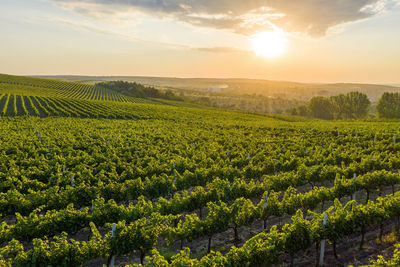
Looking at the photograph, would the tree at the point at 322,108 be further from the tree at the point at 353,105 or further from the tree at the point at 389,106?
the tree at the point at 389,106

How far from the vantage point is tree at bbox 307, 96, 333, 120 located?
334ft

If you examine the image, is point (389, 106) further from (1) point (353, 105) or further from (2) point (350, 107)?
(2) point (350, 107)

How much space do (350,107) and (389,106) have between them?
13174 millimetres

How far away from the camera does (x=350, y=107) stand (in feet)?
308

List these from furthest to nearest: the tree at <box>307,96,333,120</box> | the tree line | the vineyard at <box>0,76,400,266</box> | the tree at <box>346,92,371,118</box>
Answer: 1. the tree at <box>307,96,333,120</box>
2. the tree at <box>346,92,371,118</box>
3. the tree line
4. the vineyard at <box>0,76,400,266</box>

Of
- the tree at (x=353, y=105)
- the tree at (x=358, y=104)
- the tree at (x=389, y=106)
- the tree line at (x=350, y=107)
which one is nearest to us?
the tree at (x=389, y=106)

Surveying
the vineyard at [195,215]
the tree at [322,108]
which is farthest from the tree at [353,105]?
the vineyard at [195,215]

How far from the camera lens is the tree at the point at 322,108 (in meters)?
102

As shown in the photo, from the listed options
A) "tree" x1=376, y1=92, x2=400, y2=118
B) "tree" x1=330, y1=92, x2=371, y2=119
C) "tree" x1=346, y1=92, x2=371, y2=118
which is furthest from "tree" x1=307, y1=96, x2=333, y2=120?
"tree" x1=376, y1=92, x2=400, y2=118

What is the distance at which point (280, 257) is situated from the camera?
9438 mm

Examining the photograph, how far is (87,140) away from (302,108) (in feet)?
335

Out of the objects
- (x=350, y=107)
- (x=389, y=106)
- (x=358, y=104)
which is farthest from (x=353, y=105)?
(x=389, y=106)

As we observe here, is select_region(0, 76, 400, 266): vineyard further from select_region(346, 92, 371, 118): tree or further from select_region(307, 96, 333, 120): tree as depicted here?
select_region(307, 96, 333, 120): tree

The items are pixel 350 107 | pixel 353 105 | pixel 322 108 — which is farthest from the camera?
pixel 322 108
